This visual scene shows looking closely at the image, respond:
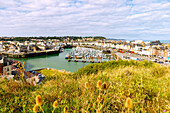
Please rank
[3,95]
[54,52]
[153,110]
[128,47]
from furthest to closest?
1. [128,47]
2. [54,52]
3. [3,95]
4. [153,110]

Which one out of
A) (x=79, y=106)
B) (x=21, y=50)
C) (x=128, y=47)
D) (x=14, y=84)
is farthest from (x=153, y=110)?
(x=128, y=47)

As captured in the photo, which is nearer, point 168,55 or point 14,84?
point 14,84

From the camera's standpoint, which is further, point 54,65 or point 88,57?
point 88,57

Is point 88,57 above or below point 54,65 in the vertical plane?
above

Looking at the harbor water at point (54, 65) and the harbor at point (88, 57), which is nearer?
the harbor water at point (54, 65)

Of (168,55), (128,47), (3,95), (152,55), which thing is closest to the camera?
(3,95)

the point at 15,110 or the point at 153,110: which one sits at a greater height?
the point at 153,110

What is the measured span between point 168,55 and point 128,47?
3006cm

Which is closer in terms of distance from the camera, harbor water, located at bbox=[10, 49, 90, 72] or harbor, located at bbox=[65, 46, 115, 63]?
harbor water, located at bbox=[10, 49, 90, 72]

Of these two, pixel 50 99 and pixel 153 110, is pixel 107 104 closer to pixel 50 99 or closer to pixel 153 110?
pixel 153 110

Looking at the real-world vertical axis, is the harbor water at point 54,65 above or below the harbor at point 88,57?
below

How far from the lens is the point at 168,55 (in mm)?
34969

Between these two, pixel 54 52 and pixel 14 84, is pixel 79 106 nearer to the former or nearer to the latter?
pixel 14 84

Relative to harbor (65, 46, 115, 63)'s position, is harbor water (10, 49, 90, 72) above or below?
below
